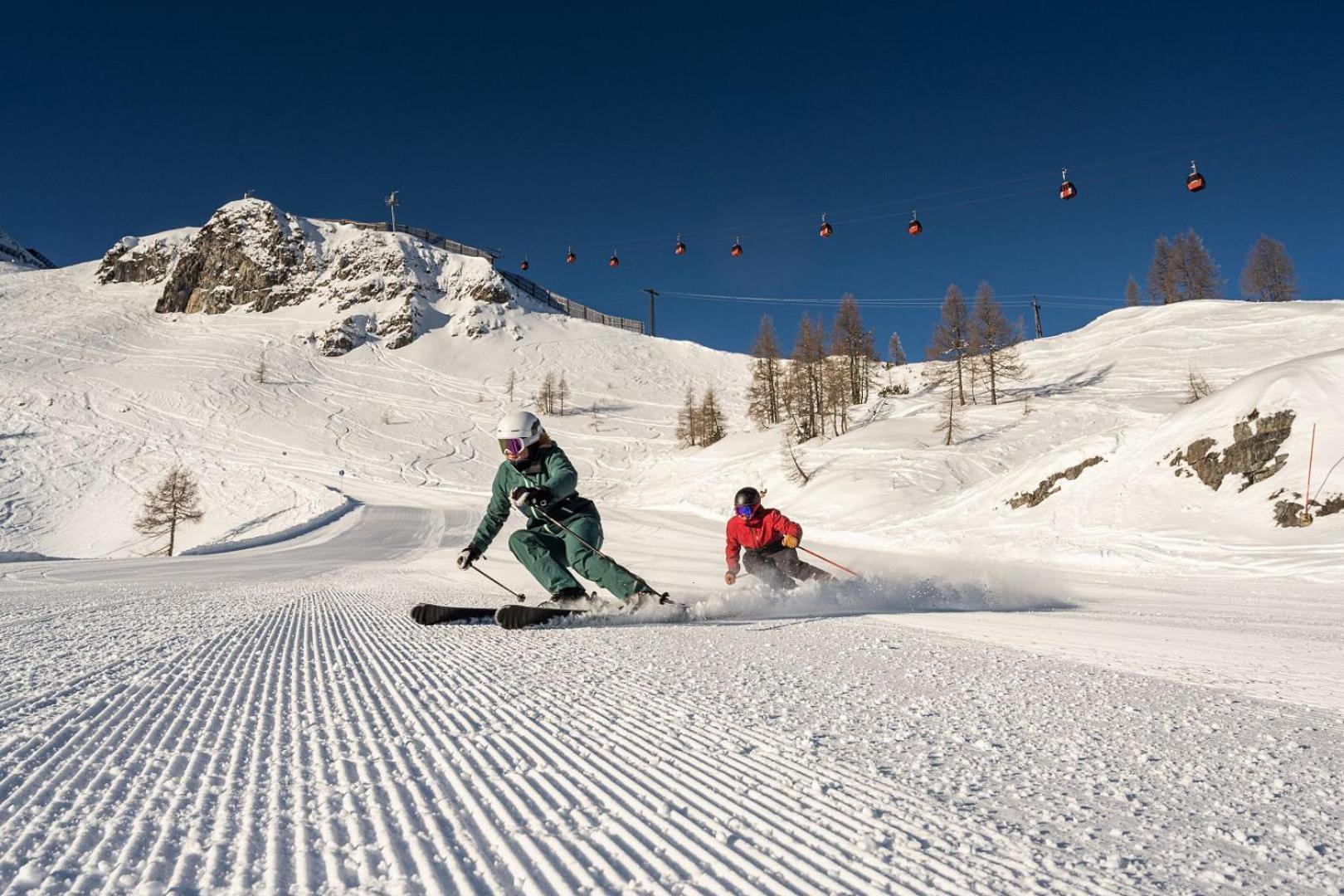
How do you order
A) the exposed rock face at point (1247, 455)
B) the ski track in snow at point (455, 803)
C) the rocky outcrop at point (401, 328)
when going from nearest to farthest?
1. the ski track in snow at point (455, 803)
2. the exposed rock face at point (1247, 455)
3. the rocky outcrop at point (401, 328)

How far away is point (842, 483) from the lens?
89.6ft

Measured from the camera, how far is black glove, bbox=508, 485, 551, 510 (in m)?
5.29

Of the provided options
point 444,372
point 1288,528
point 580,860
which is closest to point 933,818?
point 580,860

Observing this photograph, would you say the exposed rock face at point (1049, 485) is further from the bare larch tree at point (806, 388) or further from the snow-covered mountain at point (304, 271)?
the snow-covered mountain at point (304, 271)

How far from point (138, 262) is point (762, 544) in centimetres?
14189

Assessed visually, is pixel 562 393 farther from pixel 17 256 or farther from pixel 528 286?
pixel 17 256

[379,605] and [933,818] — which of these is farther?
[379,605]

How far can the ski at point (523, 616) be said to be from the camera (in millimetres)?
4531

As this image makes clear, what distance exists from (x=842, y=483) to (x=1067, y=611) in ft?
71.7

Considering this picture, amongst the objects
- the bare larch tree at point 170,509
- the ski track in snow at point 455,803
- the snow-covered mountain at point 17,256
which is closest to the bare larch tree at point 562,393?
the bare larch tree at point 170,509

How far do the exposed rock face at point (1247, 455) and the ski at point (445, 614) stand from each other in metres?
13.4

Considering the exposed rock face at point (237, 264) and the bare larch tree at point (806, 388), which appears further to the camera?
the exposed rock face at point (237, 264)

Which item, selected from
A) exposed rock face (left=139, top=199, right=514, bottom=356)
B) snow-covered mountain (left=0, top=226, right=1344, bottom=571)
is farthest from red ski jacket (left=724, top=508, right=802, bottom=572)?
exposed rock face (left=139, top=199, right=514, bottom=356)

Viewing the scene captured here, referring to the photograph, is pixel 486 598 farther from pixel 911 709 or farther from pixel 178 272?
pixel 178 272
